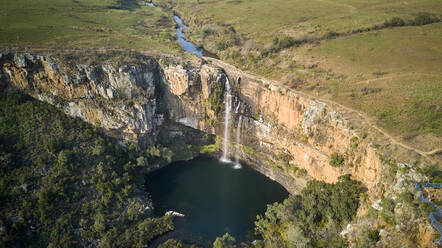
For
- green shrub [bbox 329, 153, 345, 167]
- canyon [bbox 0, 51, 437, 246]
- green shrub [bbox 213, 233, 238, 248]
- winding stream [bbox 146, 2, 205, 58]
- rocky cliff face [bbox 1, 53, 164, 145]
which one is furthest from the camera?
winding stream [bbox 146, 2, 205, 58]

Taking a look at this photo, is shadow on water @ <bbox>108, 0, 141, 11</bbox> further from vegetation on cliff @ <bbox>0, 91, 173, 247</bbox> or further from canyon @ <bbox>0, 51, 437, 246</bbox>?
vegetation on cliff @ <bbox>0, 91, 173, 247</bbox>

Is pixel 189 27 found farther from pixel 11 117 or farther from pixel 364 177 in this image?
pixel 364 177

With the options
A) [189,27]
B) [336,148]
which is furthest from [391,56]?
[189,27]

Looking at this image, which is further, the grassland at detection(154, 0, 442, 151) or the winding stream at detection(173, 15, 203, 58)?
the winding stream at detection(173, 15, 203, 58)

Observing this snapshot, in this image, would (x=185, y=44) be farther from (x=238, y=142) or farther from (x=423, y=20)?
(x=423, y=20)

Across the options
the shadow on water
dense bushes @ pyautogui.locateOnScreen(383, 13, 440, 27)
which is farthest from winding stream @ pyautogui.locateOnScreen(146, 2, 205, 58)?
dense bushes @ pyautogui.locateOnScreen(383, 13, 440, 27)
